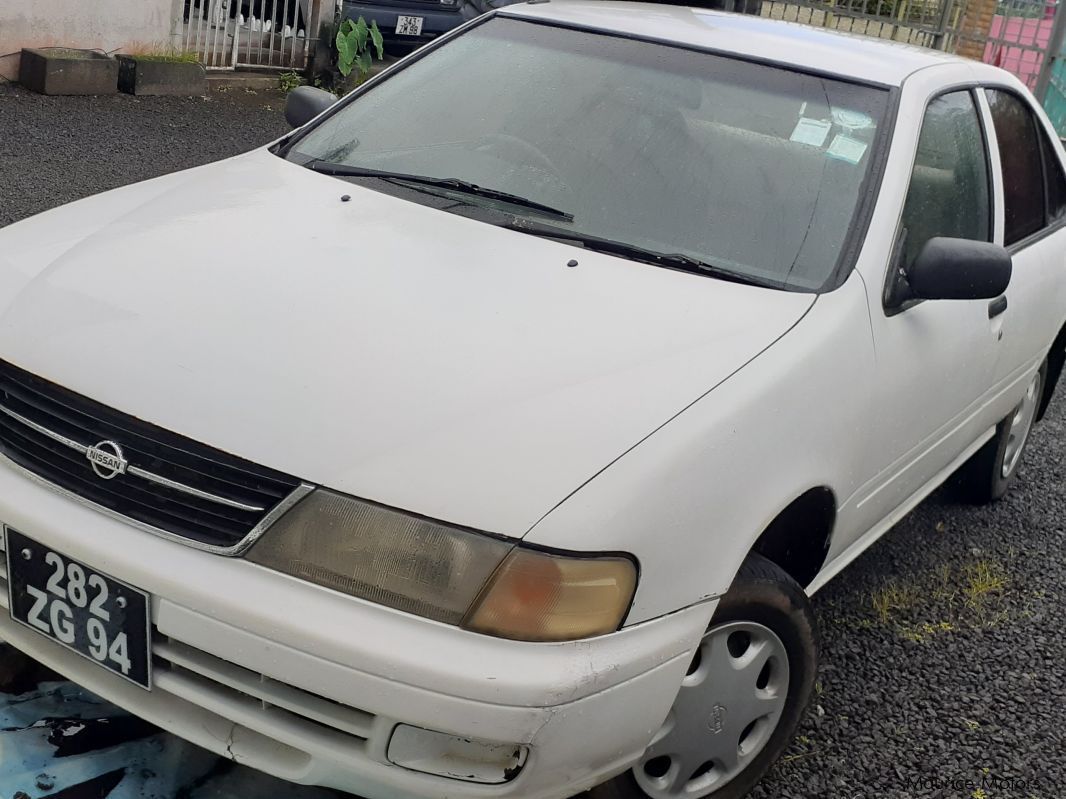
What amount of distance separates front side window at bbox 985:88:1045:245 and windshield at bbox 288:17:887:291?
829mm

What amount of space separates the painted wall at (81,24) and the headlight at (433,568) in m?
7.17

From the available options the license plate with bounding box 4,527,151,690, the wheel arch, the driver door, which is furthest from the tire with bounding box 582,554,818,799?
the license plate with bounding box 4,527,151,690

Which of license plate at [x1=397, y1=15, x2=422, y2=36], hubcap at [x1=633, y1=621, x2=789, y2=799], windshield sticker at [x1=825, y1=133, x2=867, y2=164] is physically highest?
windshield sticker at [x1=825, y1=133, x2=867, y2=164]

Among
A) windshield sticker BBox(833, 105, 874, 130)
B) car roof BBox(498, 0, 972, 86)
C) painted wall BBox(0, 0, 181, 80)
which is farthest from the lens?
painted wall BBox(0, 0, 181, 80)

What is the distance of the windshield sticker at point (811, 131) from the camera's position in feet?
10.3

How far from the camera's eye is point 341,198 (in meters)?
3.08

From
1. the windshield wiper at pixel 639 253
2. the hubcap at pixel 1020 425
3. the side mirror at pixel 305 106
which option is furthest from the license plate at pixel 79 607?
the hubcap at pixel 1020 425

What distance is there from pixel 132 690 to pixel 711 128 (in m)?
1.94

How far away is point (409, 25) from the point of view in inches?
428

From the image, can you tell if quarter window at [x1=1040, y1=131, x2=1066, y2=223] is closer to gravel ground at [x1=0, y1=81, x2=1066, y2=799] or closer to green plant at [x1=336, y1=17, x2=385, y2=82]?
gravel ground at [x1=0, y1=81, x2=1066, y2=799]

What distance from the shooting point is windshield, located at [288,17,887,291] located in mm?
2965

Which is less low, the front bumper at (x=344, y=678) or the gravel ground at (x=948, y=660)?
the front bumper at (x=344, y=678)

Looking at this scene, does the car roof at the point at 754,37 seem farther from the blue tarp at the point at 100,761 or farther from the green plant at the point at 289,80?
the green plant at the point at 289,80

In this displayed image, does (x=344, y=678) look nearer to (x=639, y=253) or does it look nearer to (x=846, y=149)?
(x=639, y=253)
